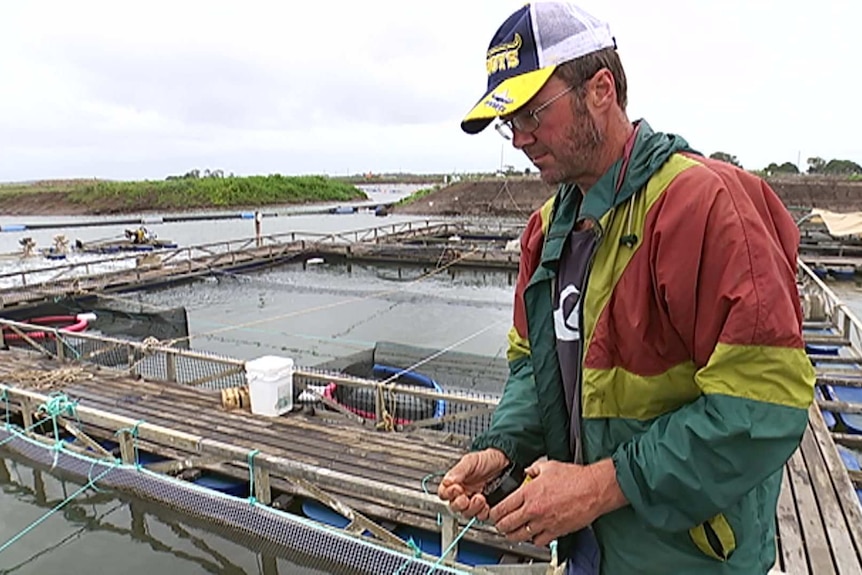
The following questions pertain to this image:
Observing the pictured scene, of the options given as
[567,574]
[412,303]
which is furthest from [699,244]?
[412,303]

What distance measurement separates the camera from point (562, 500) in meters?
1.11

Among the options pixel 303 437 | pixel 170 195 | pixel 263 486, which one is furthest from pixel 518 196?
pixel 263 486

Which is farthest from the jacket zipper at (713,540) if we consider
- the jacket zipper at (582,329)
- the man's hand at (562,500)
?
the jacket zipper at (582,329)

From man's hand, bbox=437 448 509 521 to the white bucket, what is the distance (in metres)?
4.78

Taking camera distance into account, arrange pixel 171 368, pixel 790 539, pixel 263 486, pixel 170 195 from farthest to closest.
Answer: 1. pixel 170 195
2. pixel 171 368
3. pixel 263 486
4. pixel 790 539

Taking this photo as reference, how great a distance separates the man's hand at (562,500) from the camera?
1.10 meters

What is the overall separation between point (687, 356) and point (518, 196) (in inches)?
1999

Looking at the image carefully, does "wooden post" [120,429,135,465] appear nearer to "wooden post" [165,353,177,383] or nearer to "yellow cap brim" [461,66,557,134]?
"wooden post" [165,353,177,383]

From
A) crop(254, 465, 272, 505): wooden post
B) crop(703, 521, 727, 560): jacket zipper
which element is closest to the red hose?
crop(254, 465, 272, 505): wooden post

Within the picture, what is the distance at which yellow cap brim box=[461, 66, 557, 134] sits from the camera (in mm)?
1122

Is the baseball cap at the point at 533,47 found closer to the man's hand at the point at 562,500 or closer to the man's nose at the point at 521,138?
the man's nose at the point at 521,138

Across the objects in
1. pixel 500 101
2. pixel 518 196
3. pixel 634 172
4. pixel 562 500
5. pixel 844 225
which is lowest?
pixel 844 225

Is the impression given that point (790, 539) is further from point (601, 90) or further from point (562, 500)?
point (601, 90)

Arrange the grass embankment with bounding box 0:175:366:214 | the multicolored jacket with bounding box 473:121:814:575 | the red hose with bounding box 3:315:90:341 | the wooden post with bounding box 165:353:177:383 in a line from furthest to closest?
the grass embankment with bounding box 0:175:366:214
the red hose with bounding box 3:315:90:341
the wooden post with bounding box 165:353:177:383
the multicolored jacket with bounding box 473:121:814:575
